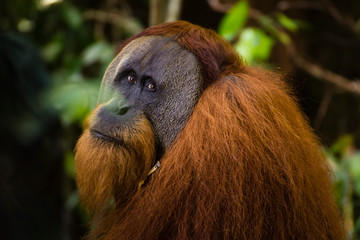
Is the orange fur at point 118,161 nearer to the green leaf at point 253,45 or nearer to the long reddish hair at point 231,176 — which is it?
the long reddish hair at point 231,176

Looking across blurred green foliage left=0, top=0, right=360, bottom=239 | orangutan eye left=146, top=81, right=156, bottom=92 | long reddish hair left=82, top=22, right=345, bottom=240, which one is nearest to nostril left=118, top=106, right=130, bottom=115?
orangutan eye left=146, top=81, right=156, bottom=92

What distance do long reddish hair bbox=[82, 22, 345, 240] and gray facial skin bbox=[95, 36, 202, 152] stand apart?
0.05 meters

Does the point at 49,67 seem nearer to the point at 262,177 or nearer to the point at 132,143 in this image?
the point at 132,143

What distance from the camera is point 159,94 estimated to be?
1.82 m

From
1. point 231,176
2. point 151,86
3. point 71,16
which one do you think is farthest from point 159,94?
point 71,16

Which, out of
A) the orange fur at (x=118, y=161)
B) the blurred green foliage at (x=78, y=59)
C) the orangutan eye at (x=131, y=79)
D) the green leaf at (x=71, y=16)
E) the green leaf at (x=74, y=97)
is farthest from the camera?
the green leaf at (x=71, y=16)

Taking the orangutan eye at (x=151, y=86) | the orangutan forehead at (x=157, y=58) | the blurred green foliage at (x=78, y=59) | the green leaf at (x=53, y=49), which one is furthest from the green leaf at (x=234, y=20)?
the green leaf at (x=53, y=49)

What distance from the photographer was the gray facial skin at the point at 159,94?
180 cm

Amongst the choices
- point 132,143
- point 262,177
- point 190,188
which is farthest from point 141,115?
point 262,177

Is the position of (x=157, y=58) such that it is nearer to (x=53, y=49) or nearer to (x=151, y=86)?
(x=151, y=86)

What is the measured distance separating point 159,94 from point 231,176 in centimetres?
45

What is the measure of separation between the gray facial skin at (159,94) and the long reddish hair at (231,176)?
5cm

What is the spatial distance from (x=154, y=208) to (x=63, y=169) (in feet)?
7.34

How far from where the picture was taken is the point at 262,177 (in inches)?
63.9
